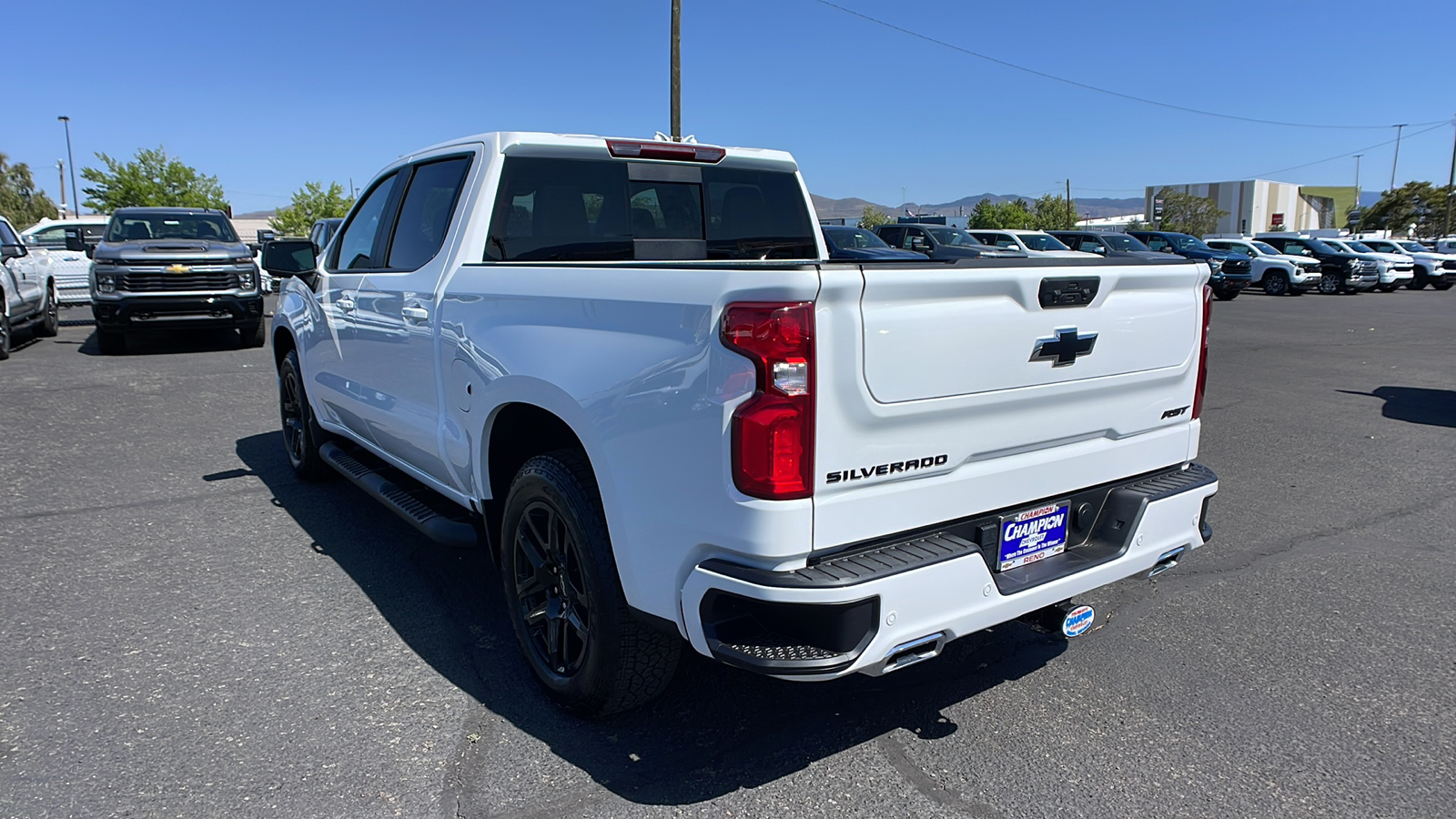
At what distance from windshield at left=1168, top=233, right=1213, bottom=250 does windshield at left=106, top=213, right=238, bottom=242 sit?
2434 cm

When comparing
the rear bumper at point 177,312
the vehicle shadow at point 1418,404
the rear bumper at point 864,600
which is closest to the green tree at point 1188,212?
the vehicle shadow at point 1418,404

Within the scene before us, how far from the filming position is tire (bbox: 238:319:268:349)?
13.8m

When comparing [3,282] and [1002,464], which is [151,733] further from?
[3,282]

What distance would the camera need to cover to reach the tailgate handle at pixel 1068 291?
277cm

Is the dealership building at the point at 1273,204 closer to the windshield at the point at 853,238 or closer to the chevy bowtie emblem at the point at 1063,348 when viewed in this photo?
the windshield at the point at 853,238

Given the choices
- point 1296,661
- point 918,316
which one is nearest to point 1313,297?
point 1296,661

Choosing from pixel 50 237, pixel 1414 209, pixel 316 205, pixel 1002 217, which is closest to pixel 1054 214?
pixel 1002 217

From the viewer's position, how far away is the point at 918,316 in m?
2.51

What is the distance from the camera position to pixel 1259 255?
28.3m

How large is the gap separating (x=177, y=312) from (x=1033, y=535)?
1304 centimetres

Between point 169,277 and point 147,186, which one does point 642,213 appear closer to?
point 169,277

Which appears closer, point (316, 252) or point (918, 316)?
point (918, 316)

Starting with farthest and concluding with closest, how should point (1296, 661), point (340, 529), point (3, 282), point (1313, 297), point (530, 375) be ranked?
point (1313, 297), point (3, 282), point (340, 529), point (1296, 661), point (530, 375)

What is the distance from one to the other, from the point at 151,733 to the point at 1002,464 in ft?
9.57
